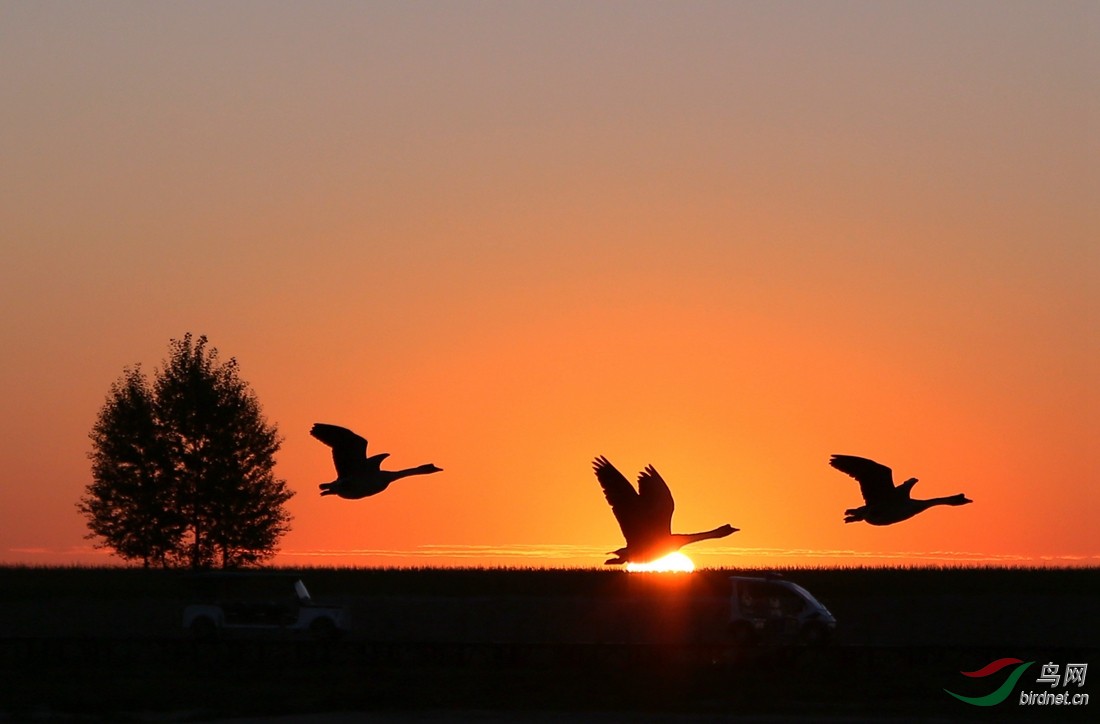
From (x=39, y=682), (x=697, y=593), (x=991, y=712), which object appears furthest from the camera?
(x=697, y=593)

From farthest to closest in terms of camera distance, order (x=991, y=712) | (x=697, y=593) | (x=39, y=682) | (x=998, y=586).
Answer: (x=998, y=586), (x=697, y=593), (x=39, y=682), (x=991, y=712)

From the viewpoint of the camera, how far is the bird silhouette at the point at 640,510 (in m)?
30.1

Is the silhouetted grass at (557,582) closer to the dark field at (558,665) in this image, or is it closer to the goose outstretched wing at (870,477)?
the dark field at (558,665)

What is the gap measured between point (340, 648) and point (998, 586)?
2448cm

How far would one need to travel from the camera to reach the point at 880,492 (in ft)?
106

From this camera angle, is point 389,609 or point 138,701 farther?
point 389,609

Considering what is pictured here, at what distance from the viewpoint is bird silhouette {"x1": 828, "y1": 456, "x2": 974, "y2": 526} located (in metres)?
32.2

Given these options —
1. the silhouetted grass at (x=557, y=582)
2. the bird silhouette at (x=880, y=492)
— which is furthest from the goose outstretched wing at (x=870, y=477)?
the silhouetted grass at (x=557, y=582)

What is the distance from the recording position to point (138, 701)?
3222cm

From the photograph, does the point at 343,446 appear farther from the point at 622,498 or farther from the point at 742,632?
the point at 742,632

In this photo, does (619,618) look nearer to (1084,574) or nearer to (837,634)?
(837,634)

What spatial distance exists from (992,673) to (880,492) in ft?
16.4

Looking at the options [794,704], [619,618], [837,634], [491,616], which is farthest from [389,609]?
[794,704]

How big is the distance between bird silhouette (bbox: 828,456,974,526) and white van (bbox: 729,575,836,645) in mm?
5661
